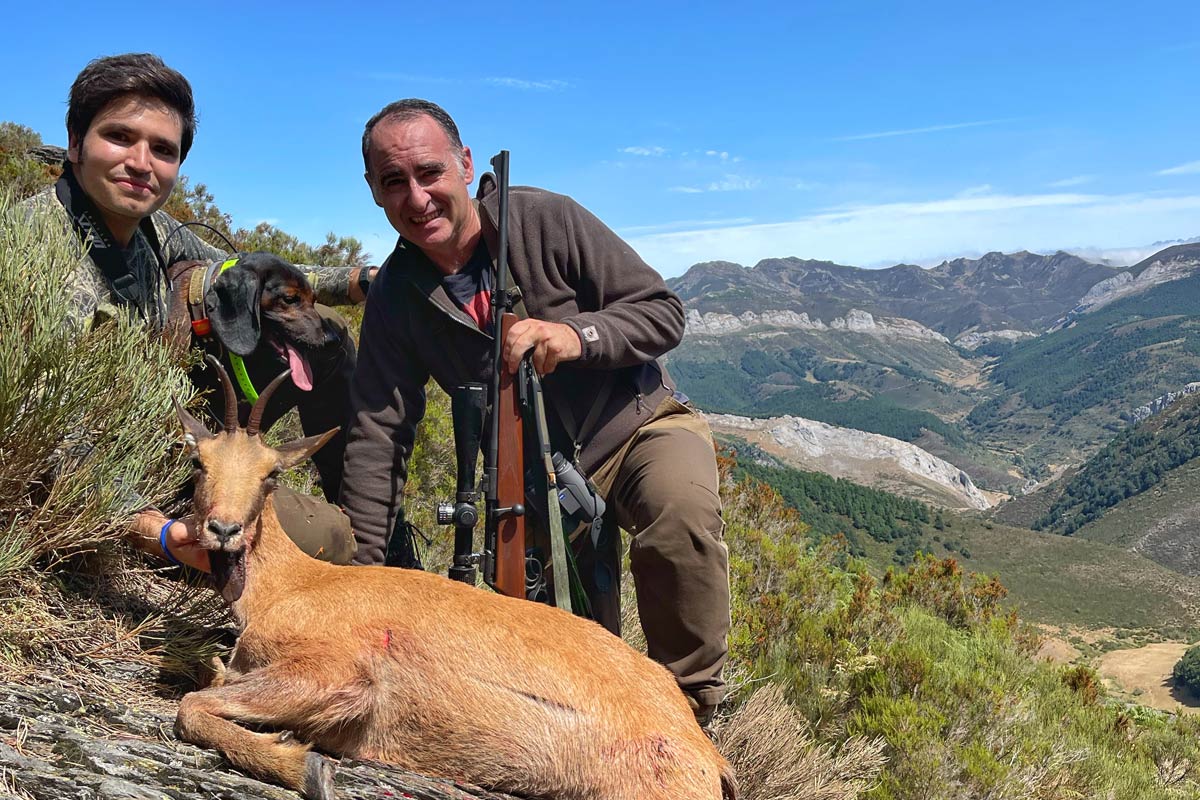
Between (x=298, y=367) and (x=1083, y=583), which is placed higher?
(x=298, y=367)

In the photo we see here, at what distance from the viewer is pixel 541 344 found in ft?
14.2

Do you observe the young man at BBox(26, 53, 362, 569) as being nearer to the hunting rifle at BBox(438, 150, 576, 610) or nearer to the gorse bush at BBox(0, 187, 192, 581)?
the gorse bush at BBox(0, 187, 192, 581)

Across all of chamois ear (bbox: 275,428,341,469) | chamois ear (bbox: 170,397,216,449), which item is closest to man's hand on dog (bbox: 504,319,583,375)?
chamois ear (bbox: 275,428,341,469)

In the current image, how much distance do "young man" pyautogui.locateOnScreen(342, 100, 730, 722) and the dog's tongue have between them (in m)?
0.42

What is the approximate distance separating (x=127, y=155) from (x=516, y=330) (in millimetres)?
2209

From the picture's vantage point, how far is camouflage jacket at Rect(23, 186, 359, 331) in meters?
4.26

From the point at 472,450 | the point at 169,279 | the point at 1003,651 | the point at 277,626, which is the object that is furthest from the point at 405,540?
the point at 1003,651

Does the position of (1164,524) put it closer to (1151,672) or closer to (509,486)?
(1151,672)

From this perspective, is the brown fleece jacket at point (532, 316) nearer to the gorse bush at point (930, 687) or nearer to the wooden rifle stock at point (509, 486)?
the wooden rifle stock at point (509, 486)

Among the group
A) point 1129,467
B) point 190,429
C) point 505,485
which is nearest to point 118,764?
point 190,429

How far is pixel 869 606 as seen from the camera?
9.48 metres

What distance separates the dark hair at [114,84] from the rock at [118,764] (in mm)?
2874

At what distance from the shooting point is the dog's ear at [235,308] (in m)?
4.84

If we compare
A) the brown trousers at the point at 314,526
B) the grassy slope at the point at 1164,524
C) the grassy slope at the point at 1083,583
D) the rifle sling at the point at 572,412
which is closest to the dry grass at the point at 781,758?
the rifle sling at the point at 572,412
